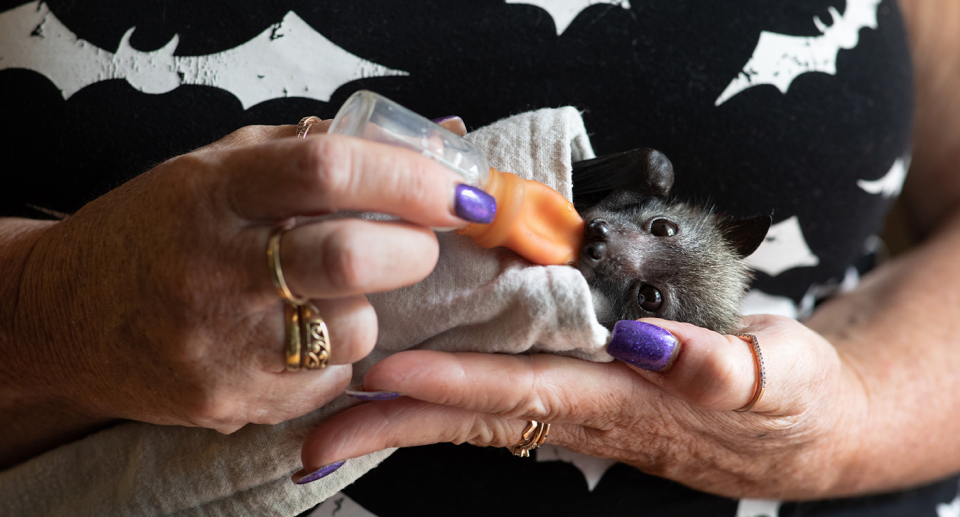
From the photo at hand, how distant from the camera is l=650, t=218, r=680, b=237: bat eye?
1369 mm

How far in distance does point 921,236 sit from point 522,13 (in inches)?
85.2

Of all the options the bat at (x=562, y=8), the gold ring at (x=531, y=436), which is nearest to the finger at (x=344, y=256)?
the gold ring at (x=531, y=436)

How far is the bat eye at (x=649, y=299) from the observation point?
4.24 ft

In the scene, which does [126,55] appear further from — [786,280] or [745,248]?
[786,280]

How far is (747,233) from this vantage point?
57.2 inches

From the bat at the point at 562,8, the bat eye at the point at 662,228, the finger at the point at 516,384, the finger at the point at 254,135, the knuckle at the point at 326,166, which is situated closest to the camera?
the knuckle at the point at 326,166

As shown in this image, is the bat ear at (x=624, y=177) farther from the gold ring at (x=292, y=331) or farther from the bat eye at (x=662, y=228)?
the gold ring at (x=292, y=331)

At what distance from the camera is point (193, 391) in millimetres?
940

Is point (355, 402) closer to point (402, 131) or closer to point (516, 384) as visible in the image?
point (516, 384)

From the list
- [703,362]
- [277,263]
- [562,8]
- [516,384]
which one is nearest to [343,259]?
[277,263]

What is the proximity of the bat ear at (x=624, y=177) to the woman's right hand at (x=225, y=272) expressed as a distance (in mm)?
507

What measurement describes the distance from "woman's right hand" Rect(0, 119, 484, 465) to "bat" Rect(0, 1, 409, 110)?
337mm

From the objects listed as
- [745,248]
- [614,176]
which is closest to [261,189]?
[614,176]

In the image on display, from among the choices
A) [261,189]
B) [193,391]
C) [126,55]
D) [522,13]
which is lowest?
[193,391]
